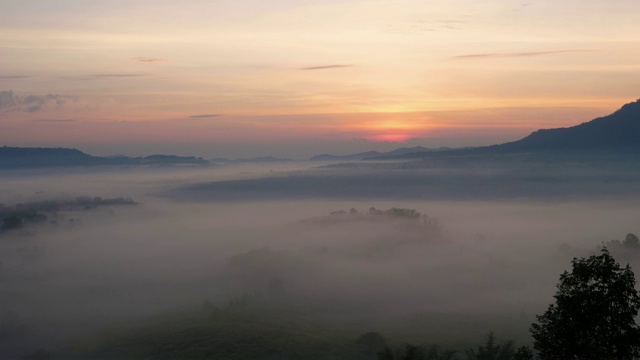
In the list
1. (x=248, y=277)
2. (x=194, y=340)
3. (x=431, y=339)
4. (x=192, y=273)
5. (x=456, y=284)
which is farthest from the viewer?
(x=192, y=273)

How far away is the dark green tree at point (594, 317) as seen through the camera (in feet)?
92.9

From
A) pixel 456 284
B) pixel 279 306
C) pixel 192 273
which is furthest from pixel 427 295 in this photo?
pixel 192 273

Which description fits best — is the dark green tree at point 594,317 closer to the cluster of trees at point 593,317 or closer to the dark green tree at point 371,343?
the cluster of trees at point 593,317

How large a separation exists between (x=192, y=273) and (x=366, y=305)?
79385mm

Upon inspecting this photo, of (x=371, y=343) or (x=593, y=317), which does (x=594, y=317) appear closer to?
(x=593, y=317)

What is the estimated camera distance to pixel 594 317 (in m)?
29.0

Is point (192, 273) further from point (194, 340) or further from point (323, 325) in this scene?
point (194, 340)

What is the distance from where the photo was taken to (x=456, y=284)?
15300 centimetres

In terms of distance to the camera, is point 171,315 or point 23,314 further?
point 23,314

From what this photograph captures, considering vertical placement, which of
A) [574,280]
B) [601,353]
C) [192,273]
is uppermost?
[574,280]

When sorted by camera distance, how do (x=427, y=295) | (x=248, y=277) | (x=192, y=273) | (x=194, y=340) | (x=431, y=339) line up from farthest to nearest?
(x=192, y=273) < (x=248, y=277) < (x=427, y=295) < (x=431, y=339) < (x=194, y=340)

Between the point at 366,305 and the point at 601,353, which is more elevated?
the point at 601,353

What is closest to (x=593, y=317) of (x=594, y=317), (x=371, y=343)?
(x=594, y=317)

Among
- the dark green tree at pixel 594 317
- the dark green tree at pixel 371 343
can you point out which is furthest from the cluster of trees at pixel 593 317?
the dark green tree at pixel 371 343
